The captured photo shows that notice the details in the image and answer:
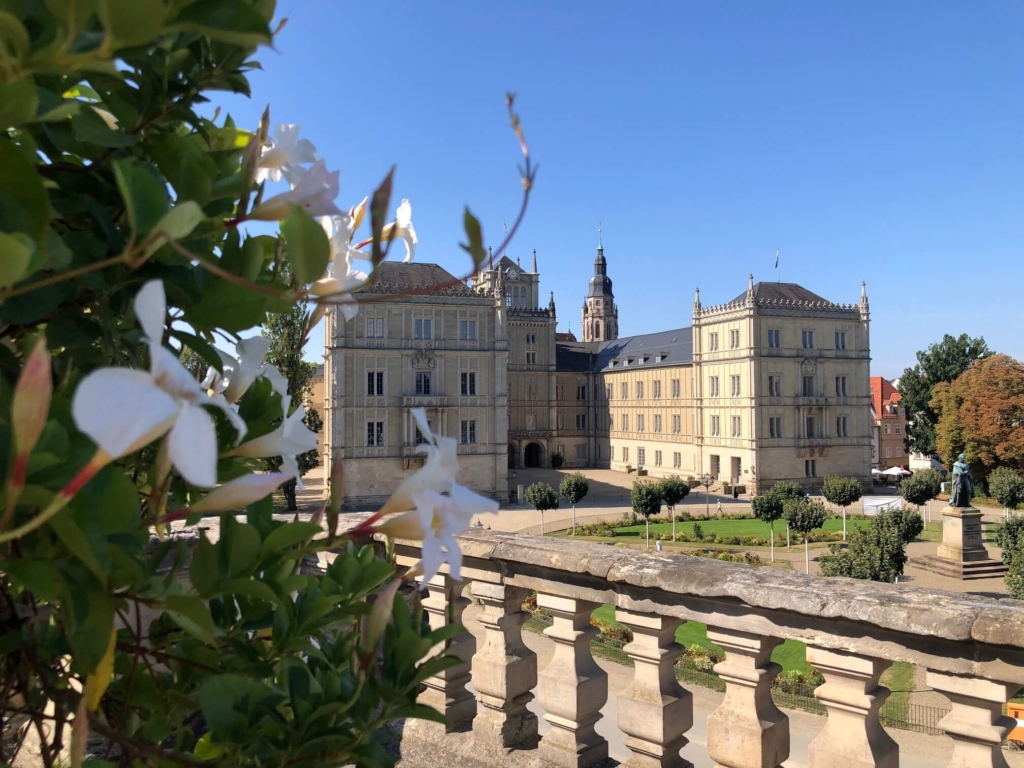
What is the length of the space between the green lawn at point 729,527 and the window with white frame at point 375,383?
548 inches

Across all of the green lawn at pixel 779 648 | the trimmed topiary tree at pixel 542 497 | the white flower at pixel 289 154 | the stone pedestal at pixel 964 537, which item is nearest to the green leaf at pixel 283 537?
the white flower at pixel 289 154

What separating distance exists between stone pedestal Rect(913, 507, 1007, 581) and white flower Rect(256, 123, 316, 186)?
27209 mm

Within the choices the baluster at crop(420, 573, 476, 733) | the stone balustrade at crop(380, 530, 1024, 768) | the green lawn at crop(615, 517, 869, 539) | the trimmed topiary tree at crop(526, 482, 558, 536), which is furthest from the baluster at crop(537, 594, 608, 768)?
the green lawn at crop(615, 517, 869, 539)

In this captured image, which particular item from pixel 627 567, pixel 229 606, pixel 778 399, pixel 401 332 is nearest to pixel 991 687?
pixel 627 567

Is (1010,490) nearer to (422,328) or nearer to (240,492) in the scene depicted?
(422,328)

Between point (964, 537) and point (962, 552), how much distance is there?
0.53 metres

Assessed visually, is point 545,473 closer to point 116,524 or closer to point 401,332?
point 401,332

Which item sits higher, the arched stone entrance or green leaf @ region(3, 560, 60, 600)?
green leaf @ region(3, 560, 60, 600)

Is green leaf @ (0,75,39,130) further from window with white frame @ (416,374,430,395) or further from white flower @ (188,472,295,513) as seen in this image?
window with white frame @ (416,374,430,395)

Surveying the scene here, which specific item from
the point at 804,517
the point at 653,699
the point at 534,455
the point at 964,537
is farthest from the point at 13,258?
the point at 534,455

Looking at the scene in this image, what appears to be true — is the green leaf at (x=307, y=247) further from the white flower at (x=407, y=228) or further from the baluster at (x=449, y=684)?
the baluster at (x=449, y=684)

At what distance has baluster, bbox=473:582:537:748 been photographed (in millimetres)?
3672

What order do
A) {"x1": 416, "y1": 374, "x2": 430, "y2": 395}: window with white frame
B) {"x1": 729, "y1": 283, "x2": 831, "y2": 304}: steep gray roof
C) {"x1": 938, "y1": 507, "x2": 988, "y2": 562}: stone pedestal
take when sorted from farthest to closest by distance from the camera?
{"x1": 729, "y1": 283, "x2": 831, "y2": 304}: steep gray roof, {"x1": 416, "y1": 374, "x2": 430, "y2": 395}: window with white frame, {"x1": 938, "y1": 507, "x2": 988, "y2": 562}: stone pedestal

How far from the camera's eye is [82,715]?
96 centimetres
